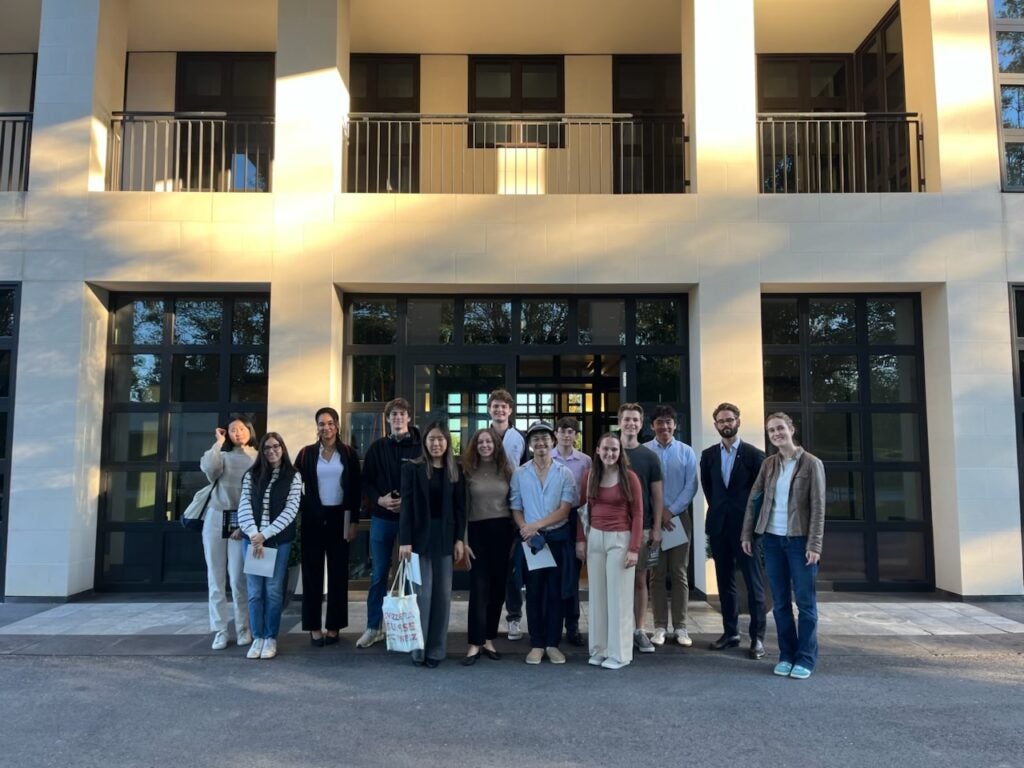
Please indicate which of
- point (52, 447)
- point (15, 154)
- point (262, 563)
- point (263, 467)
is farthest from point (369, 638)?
point (15, 154)

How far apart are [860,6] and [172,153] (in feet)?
30.1

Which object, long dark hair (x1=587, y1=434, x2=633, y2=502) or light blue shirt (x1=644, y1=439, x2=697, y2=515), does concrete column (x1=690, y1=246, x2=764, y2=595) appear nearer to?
light blue shirt (x1=644, y1=439, x2=697, y2=515)

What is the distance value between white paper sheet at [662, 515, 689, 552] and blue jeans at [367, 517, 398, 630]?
7.37ft

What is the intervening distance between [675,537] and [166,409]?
5.98 m

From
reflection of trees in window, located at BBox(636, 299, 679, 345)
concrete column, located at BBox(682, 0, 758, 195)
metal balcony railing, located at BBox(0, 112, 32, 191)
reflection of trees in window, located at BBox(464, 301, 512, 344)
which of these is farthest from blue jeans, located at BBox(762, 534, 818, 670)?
metal balcony railing, located at BBox(0, 112, 32, 191)

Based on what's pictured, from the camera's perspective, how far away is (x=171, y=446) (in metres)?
8.38

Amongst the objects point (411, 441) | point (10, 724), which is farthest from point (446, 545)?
point (10, 724)

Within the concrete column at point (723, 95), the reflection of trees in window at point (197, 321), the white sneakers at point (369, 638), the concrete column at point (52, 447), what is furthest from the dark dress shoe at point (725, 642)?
the concrete column at point (52, 447)

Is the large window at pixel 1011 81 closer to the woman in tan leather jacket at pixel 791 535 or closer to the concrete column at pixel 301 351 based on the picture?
the woman in tan leather jacket at pixel 791 535

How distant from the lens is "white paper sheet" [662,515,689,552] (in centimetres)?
596

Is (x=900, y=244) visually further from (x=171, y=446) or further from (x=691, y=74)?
(x=171, y=446)

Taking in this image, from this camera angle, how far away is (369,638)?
591 cm

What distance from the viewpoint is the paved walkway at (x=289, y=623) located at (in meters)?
6.07

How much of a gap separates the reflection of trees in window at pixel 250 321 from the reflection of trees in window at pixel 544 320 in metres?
3.08
